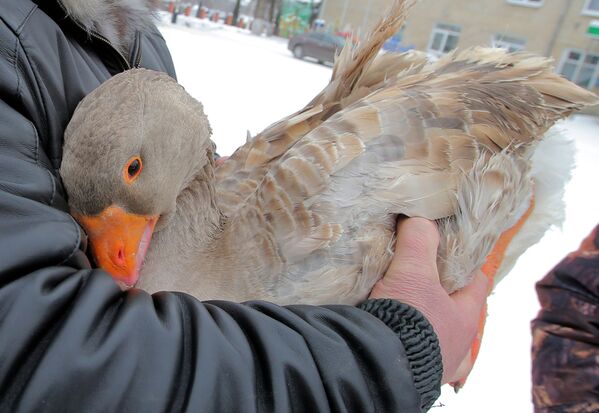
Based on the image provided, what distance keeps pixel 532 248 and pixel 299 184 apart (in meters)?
3.13

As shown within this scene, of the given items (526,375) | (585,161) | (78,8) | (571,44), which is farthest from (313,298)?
(571,44)

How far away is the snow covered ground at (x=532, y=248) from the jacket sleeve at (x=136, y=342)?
0.84 metres

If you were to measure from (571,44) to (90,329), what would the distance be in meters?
20.0

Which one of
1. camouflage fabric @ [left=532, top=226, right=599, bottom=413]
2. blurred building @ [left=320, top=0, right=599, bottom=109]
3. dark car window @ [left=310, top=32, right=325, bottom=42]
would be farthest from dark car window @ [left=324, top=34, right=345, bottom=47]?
camouflage fabric @ [left=532, top=226, right=599, bottom=413]

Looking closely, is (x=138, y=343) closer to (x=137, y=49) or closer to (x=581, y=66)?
(x=137, y=49)

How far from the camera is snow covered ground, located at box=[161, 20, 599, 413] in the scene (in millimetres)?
2371

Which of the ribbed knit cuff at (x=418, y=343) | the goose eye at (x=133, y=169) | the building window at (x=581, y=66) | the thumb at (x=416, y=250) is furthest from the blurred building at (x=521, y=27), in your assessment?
the ribbed knit cuff at (x=418, y=343)

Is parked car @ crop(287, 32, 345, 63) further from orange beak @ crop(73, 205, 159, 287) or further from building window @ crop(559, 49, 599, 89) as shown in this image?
orange beak @ crop(73, 205, 159, 287)

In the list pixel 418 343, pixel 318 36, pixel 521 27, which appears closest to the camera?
pixel 418 343

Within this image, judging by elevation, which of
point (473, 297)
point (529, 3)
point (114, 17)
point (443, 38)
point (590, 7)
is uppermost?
→ point (590, 7)

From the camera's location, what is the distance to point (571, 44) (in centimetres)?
1689

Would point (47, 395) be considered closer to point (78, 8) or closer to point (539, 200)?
point (78, 8)

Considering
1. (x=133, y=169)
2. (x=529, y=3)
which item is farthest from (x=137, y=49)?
(x=529, y=3)

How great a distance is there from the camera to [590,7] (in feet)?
55.6
